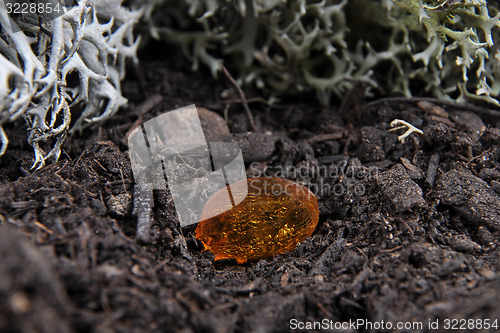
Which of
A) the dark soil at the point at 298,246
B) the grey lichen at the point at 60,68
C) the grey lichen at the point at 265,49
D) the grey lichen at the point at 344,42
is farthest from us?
the grey lichen at the point at 344,42

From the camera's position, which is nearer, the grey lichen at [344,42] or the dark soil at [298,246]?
the dark soil at [298,246]

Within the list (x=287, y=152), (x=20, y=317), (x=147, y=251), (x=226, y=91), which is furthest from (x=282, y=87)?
(x=20, y=317)

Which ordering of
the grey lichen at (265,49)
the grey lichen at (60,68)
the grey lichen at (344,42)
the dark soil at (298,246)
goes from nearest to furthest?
the dark soil at (298,246) < the grey lichen at (60,68) < the grey lichen at (265,49) < the grey lichen at (344,42)

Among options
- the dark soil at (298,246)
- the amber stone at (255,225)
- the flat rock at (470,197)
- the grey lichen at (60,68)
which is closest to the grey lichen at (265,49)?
the grey lichen at (60,68)

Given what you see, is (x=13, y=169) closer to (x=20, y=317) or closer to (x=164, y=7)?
(x=20, y=317)

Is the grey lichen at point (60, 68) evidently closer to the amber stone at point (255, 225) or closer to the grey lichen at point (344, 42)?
the grey lichen at point (344, 42)

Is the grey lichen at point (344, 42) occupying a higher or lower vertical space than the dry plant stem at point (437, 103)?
higher

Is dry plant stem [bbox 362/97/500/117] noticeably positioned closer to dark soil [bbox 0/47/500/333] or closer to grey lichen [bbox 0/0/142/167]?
dark soil [bbox 0/47/500/333]
